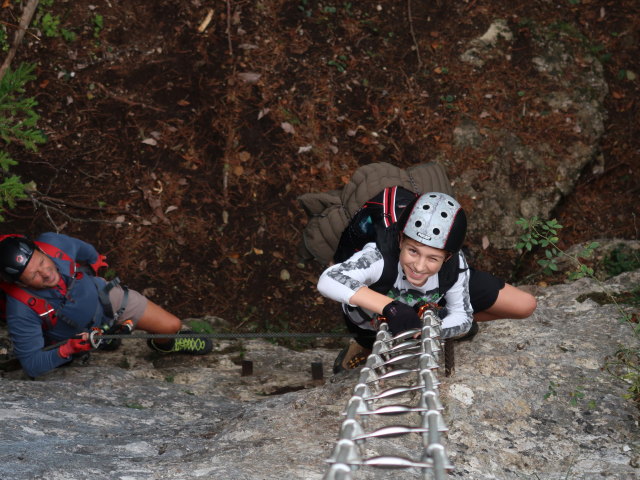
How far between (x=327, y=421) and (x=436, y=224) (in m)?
1.37

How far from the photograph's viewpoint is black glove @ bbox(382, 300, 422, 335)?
3.53 metres

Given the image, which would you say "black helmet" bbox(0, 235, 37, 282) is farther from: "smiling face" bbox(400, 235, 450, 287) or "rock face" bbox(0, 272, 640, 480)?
"smiling face" bbox(400, 235, 450, 287)

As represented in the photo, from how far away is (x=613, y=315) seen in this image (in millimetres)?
5102

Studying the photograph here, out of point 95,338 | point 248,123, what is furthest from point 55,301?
point 248,123

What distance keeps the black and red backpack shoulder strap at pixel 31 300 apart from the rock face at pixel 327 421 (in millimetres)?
559

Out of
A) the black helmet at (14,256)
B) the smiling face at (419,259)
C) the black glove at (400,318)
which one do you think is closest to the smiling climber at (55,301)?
the black helmet at (14,256)

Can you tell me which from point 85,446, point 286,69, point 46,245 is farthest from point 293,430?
point 286,69

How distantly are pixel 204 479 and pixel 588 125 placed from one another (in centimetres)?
729

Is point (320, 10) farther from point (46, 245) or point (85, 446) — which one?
point (85, 446)

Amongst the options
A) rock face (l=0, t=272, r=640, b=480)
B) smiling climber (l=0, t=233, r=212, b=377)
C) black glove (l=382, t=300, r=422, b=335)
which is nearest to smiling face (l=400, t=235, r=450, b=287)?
black glove (l=382, t=300, r=422, b=335)

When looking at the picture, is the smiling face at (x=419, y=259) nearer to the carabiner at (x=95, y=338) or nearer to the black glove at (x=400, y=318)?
the black glove at (x=400, y=318)

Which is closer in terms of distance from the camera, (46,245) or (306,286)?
(46,245)

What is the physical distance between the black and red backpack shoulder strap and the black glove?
10.7 ft

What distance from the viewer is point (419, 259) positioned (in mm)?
4059
